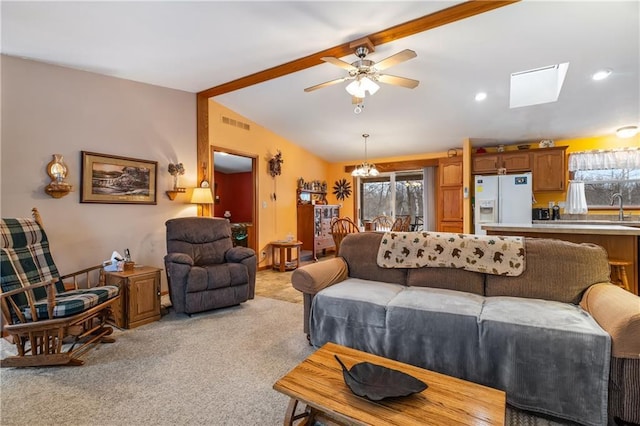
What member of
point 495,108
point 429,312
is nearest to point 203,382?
point 429,312

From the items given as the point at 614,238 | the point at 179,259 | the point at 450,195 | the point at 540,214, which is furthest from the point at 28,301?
the point at 540,214

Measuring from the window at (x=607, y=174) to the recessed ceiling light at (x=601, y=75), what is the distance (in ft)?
6.71

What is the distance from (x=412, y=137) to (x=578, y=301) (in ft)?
13.8

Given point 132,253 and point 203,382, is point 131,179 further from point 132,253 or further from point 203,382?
point 203,382

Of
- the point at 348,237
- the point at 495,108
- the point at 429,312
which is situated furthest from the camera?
the point at 495,108

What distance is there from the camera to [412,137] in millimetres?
5793

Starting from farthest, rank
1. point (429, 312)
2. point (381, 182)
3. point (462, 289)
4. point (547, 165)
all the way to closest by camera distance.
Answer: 1. point (381, 182)
2. point (547, 165)
3. point (462, 289)
4. point (429, 312)

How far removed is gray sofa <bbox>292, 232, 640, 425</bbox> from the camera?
1569mm

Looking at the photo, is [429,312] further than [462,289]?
No

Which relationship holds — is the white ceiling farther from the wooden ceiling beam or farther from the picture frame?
the picture frame

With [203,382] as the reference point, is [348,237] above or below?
above

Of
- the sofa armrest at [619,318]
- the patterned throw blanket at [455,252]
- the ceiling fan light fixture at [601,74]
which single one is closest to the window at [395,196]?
the ceiling fan light fixture at [601,74]

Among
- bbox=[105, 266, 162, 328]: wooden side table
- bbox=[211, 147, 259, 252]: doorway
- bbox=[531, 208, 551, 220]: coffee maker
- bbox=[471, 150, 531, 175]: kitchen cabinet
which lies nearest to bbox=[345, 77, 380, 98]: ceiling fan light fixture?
bbox=[105, 266, 162, 328]: wooden side table

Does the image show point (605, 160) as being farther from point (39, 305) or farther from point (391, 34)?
point (39, 305)
